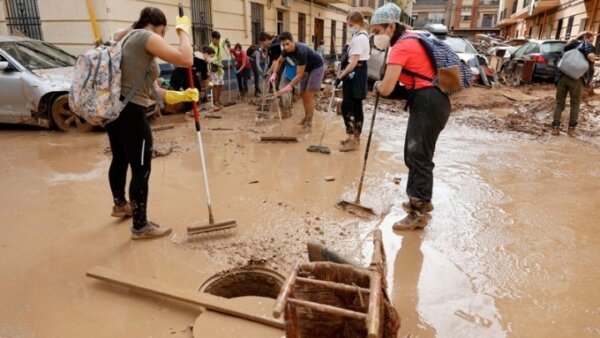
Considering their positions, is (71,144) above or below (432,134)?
below

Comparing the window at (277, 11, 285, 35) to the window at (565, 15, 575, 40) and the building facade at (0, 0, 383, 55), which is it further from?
the window at (565, 15, 575, 40)

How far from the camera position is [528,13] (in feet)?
85.9

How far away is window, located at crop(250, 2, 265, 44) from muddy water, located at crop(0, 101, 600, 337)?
8148 mm

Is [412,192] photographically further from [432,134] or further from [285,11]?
[285,11]

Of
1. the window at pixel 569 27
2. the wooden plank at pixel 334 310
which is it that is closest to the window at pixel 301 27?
the window at pixel 569 27

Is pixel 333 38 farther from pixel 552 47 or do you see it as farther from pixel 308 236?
pixel 308 236

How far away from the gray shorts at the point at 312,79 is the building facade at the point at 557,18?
1432cm

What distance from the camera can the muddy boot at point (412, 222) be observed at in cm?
323

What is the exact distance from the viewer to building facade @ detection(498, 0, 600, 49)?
16.5 metres

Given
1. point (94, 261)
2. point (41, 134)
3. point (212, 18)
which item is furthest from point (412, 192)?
point (212, 18)

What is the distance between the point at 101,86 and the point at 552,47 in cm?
1388

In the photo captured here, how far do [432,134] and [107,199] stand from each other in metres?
3.13

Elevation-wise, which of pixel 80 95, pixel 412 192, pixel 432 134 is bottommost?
pixel 412 192

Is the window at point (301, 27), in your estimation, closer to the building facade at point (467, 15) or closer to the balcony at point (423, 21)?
the building facade at point (467, 15)
